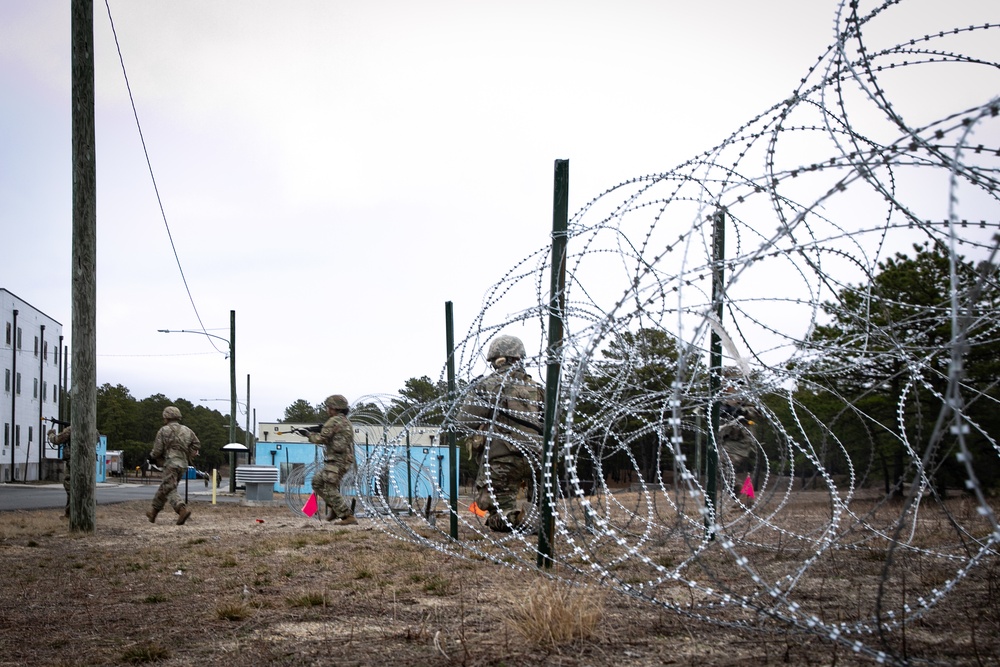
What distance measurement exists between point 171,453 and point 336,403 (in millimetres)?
3048

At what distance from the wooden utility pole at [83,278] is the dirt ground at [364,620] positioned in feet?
9.87

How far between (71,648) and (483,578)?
8.61ft

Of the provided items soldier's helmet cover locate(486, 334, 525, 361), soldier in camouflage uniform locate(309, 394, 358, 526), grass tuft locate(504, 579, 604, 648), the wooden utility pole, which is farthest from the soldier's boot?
grass tuft locate(504, 579, 604, 648)

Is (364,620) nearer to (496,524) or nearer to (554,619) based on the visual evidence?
(554,619)

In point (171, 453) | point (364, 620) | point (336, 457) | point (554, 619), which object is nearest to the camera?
point (554, 619)

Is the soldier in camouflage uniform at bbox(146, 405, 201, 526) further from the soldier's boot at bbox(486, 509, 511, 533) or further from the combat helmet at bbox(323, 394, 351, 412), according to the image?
the soldier's boot at bbox(486, 509, 511, 533)

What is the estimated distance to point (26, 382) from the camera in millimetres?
50938

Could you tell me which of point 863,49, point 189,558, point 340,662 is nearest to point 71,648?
point 340,662

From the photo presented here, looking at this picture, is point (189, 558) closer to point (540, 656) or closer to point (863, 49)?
point (540, 656)

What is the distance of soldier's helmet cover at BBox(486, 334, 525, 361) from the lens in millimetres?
9734

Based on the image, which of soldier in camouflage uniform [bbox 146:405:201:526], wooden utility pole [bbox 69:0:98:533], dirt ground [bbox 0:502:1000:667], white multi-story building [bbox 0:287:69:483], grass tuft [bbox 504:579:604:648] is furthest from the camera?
white multi-story building [bbox 0:287:69:483]

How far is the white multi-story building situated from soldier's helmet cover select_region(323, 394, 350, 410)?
3331cm

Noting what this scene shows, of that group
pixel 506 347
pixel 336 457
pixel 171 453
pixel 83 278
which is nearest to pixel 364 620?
pixel 506 347

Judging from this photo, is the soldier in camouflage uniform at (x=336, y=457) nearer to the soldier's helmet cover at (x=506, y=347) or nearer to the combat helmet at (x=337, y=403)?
the combat helmet at (x=337, y=403)
